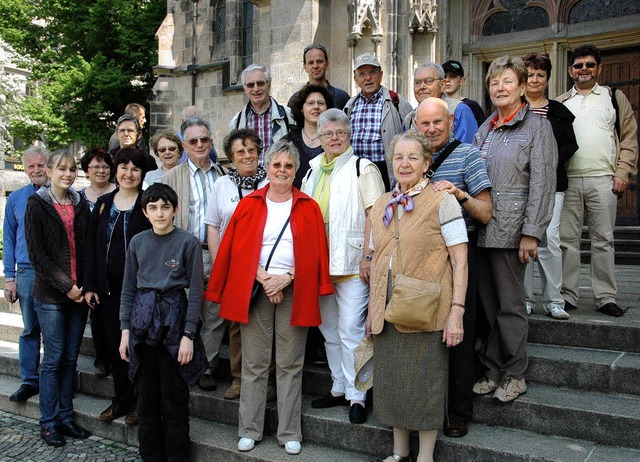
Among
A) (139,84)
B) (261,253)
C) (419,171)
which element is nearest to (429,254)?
(419,171)

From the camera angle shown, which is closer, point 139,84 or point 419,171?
point 419,171

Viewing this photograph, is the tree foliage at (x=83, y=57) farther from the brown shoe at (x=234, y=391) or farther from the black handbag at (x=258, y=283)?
the black handbag at (x=258, y=283)

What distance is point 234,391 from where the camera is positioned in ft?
16.1

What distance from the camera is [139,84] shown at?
21484mm

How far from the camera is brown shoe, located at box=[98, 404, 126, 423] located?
504 cm

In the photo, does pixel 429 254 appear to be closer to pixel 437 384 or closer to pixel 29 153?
pixel 437 384

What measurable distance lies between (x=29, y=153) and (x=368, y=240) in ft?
12.9

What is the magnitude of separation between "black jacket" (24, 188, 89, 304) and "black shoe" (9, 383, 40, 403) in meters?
1.20

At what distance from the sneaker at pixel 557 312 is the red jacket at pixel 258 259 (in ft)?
6.06

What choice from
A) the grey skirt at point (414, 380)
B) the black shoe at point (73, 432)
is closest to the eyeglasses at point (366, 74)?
the grey skirt at point (414, 380)

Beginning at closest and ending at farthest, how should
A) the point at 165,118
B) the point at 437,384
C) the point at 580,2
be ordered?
the point at 437,384, the point at 580,2, the point at 165,118

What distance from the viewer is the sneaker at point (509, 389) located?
4.10m

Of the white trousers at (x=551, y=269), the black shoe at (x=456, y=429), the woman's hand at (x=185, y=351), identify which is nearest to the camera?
the black shoe at (x=456, y=429)

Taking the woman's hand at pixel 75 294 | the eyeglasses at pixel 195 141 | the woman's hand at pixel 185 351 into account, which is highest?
the eyeglasses at pixel 195 141
